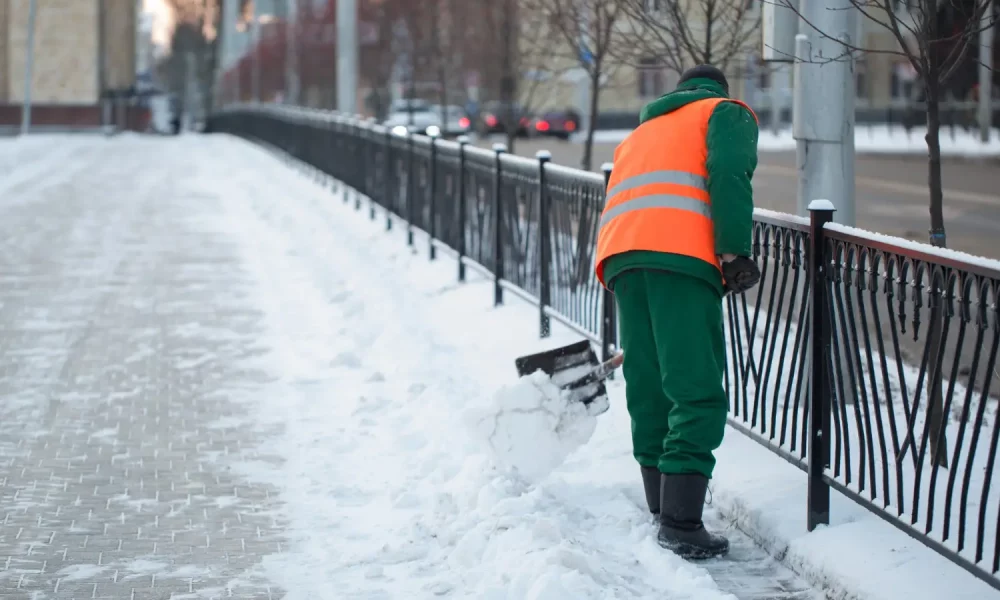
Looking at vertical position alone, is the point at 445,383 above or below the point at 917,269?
below

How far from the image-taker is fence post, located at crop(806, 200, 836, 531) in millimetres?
5586

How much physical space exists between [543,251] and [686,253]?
14.9 feet

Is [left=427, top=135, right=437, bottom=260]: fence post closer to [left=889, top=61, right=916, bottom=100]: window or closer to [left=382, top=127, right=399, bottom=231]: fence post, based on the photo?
[left=382, top=127, right=399, bottom=231]: fence post

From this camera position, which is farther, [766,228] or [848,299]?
[766,228]

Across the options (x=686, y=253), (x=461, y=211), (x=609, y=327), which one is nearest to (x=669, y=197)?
(x=686, y=253)

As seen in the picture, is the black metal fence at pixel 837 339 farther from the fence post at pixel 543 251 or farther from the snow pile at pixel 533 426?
the snow pile at pixel 533 426

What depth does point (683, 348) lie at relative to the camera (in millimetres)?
5508

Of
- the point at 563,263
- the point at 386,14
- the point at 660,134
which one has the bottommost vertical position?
the point at 563,263

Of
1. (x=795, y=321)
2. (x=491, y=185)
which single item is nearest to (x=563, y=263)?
(x=491, y=185)

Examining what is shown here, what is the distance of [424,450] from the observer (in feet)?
23.6

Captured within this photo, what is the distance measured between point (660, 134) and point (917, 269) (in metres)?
1.10

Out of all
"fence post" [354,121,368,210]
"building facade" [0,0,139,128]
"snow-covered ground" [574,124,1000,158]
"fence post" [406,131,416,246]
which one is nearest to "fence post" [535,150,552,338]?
"fence post" [406,131,416,246]

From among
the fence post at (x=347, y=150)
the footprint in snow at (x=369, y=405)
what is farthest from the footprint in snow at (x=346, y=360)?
the fence post at (x=347, y=150)

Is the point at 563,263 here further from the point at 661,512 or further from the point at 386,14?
the point at 386,14
